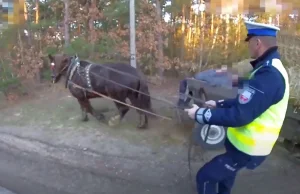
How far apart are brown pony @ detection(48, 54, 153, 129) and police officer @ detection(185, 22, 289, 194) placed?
393cm

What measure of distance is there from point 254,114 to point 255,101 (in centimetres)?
9

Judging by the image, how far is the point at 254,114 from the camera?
2.59m

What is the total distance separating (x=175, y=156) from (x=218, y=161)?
302 cm

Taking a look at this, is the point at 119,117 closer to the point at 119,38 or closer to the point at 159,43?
the point at 159,43

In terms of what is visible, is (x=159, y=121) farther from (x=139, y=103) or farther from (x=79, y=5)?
(x=79, y=5)

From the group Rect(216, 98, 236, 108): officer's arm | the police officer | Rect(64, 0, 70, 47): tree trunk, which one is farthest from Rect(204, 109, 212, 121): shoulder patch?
Rect(64, 0, 70, 47): tree trunk

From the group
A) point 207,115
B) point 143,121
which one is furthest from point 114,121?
point 207,115

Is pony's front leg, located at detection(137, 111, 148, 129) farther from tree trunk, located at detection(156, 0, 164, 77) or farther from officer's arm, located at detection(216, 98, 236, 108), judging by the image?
tree trunk, located at detection(156, 0, 164, 77)

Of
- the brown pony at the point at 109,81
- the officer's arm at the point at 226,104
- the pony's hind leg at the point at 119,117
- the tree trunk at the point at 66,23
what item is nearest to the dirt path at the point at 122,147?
the pony's hind leg at the point at 119,117

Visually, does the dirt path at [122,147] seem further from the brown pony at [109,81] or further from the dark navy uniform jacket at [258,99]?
the dark navy uniform jacket at [258,99]

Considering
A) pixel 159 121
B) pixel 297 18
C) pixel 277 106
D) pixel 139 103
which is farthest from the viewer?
pixel 159 121

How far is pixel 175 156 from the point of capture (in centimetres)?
596

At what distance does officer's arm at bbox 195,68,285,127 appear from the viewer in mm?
2559

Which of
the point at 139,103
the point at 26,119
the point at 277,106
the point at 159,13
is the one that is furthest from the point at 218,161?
the point at 159,13
